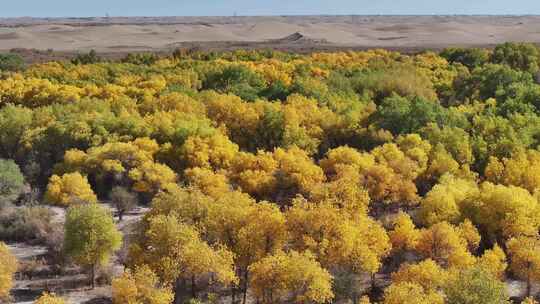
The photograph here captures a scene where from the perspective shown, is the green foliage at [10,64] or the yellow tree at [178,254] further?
the green foliage at [10,64]

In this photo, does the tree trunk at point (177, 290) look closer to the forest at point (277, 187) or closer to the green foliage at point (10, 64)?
the forest at point (277, 187)

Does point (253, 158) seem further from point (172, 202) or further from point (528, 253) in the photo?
point (528, 253)

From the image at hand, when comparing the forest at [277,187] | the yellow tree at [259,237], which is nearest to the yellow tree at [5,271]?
the forest at [277,187]

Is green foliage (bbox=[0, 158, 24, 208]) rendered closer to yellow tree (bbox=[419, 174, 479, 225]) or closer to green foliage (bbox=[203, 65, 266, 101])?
green foliage (bbox=[203, 65, 266, 101])

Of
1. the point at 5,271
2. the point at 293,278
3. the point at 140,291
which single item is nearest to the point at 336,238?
the point at 293,278

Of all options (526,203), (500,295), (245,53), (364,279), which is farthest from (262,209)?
(245,53)

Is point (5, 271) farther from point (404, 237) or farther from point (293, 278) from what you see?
point (404, 237)
